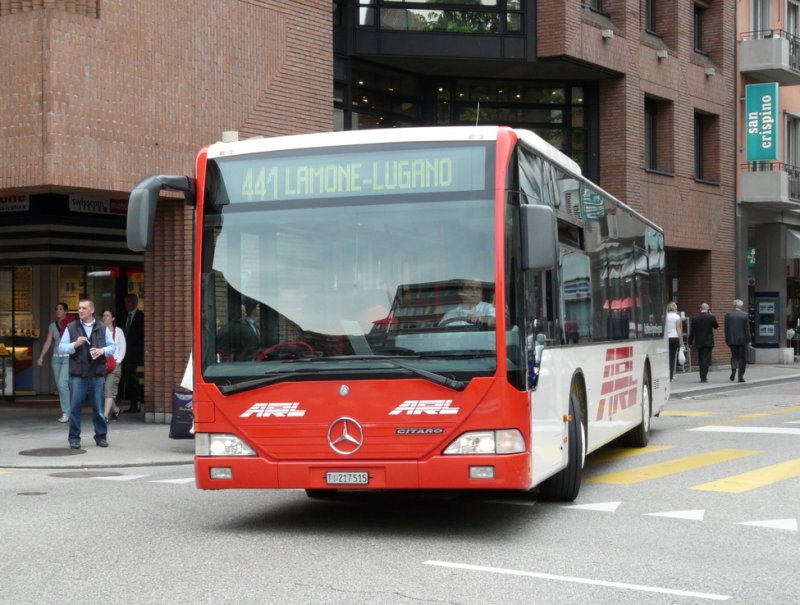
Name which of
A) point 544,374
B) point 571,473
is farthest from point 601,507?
point 544,374

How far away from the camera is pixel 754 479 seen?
38.1ft

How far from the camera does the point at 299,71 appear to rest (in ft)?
65.0

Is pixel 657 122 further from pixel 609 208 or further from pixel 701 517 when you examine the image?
pixel 701 517

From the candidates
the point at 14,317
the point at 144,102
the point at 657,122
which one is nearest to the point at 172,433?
the point at 144,102

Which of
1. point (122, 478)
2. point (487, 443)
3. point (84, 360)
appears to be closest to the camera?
point (487, 443)

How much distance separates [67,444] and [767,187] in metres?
25.0

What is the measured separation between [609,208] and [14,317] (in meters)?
13.7

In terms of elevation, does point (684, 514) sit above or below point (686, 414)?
above

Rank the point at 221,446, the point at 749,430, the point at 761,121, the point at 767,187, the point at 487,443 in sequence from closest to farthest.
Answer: the point at 487,443 < the point at 221,446 < the point at 749,430 < the point at 761,121 < the point at 767,187

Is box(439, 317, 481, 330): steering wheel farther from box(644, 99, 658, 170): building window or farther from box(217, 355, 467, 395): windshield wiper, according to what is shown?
box(644, 99, 658, 170): building window

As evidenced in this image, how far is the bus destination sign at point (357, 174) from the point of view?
8.50 metres

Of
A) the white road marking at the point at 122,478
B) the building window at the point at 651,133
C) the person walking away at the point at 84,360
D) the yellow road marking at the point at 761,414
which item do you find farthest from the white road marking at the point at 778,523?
the building window at the point at 651,133

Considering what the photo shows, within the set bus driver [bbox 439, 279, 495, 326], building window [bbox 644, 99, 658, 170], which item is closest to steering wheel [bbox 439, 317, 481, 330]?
bus driver [bbox 439, 279, 495, 326]

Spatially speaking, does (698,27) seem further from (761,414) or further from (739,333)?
(761,414)
